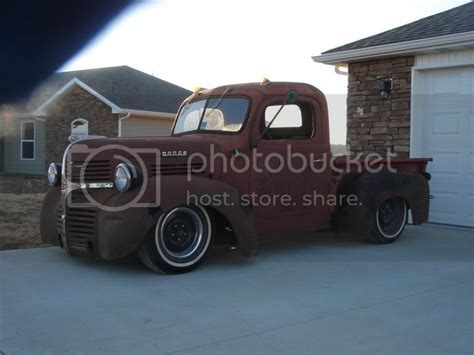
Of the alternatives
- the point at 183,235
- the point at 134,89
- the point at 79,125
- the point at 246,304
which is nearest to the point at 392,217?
the point at 183,235

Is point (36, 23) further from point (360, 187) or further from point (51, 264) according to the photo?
point (360, 187)

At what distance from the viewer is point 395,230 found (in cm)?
808

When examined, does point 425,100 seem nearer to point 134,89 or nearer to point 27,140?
point 134,89

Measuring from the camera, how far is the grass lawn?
768 centimetres

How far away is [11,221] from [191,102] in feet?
13.7

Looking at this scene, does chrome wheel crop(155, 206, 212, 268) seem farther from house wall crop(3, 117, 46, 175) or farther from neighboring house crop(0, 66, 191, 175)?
house wall crop(3, 117, 46, 175)

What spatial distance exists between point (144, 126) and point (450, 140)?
14.6m

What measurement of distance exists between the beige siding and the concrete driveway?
46.7 ft

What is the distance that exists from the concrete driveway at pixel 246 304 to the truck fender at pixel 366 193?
17.9 inches

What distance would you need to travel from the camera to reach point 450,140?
9.29 metres

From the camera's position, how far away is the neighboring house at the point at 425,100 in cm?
906

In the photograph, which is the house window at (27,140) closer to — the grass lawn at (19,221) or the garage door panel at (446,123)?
the grass lawn at (19,221)

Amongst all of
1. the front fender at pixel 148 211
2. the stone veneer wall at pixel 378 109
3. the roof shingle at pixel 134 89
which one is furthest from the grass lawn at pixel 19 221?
the roof shingle at pixel 134 89

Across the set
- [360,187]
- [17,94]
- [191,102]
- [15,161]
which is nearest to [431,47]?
[360,187]
